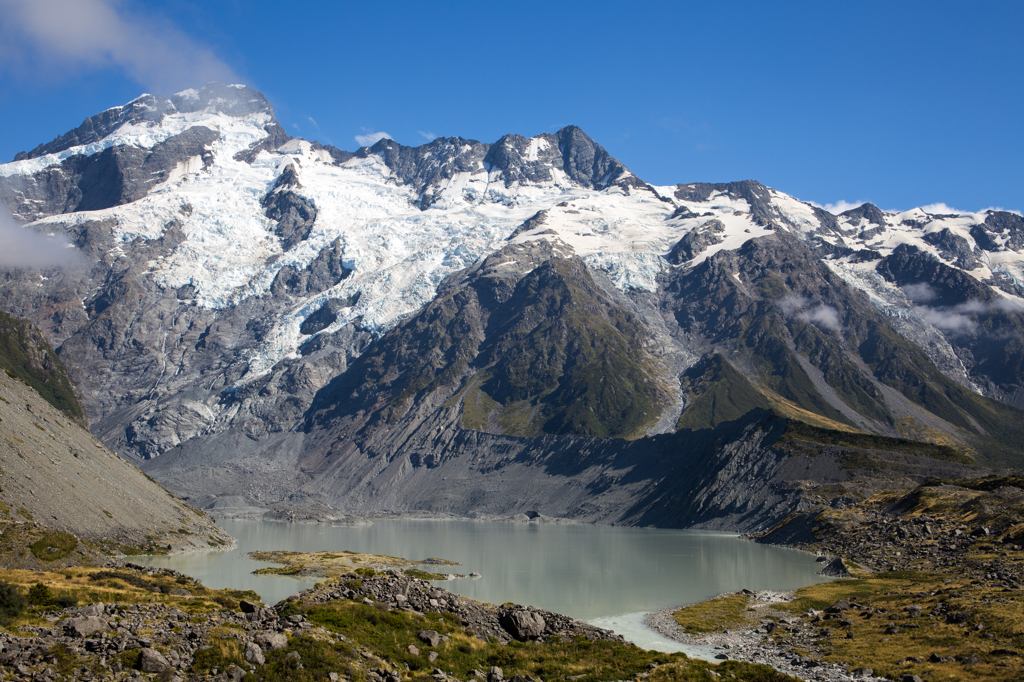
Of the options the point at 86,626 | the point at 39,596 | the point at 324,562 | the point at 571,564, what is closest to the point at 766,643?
the point at 86,626

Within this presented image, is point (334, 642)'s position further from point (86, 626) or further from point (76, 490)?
point (76, 490)

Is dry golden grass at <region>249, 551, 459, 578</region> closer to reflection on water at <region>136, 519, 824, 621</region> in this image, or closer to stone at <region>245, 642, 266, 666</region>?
reflection on water at <region>136, 519, 824, 621</region>

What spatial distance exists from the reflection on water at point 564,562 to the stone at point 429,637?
100 ft

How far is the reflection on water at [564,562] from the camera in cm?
7706

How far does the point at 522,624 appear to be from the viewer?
44250mm

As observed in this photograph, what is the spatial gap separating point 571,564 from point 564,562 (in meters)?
2.30

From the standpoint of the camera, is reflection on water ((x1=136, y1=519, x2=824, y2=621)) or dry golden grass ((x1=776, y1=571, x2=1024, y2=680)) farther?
reflection on water ((x1=136, y1=519, x2=824, y2=621))

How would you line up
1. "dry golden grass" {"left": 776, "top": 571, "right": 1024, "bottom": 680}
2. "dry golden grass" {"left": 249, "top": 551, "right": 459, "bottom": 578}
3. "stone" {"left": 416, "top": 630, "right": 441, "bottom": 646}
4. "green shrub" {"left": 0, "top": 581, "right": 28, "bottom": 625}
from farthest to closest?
"dry golden grass" {"left": 249, "top": 551, "right": 459, "bottom": 578} → "dry golden grass" {"left": 776, "top": 571, "right": 1024, "bottom": 680} → "stone" {"left": 416, "top": 630, "right": 441, "bottom": 646} → "green shrub" {"left": 0, "top": 581, "right": 28, "bottom": 625}

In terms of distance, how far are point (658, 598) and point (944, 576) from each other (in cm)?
2707

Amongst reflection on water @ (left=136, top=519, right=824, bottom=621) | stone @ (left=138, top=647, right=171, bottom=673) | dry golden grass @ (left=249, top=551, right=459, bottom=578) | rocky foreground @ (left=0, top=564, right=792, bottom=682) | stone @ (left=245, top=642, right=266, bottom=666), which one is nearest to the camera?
stone @ (left=138, top=647, right=171, bottom=673)

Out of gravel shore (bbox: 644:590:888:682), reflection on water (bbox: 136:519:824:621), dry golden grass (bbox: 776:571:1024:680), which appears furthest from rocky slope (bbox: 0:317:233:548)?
dry golden grass (bbox: 776:571:1024:680)

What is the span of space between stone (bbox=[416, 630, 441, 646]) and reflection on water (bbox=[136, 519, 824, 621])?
30.5 meters

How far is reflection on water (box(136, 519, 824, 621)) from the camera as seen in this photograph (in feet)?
253

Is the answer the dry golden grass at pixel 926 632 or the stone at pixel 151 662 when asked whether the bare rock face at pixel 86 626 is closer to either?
the stone at pixel 151 662
